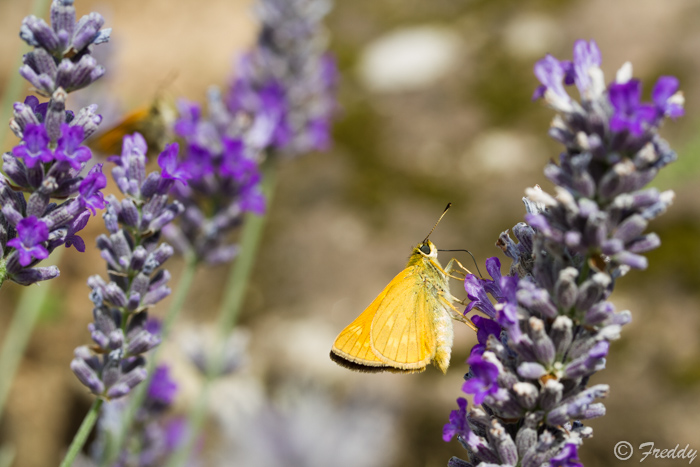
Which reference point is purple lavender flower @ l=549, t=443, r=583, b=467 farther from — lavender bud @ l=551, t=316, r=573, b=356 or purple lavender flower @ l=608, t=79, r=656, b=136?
purple lavender flower @ l=608, t=79, r=656, b=136

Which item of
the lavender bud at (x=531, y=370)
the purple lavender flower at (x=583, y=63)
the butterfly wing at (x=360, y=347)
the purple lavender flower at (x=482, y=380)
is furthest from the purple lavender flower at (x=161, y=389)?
the purple lavender flower at (x=583, y=63)

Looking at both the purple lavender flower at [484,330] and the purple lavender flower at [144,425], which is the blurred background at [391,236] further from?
the purple lavender flower at [484,330]

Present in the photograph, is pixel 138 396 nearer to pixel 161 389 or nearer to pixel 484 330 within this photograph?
pixel 161 389

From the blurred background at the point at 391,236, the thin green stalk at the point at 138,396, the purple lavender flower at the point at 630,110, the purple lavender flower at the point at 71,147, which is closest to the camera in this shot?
the purple lavender flower at the point at 630,110

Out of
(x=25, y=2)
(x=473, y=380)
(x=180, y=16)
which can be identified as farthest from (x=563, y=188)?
(x=25, y=2)

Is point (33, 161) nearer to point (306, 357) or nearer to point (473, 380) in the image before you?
point (473, 380)
